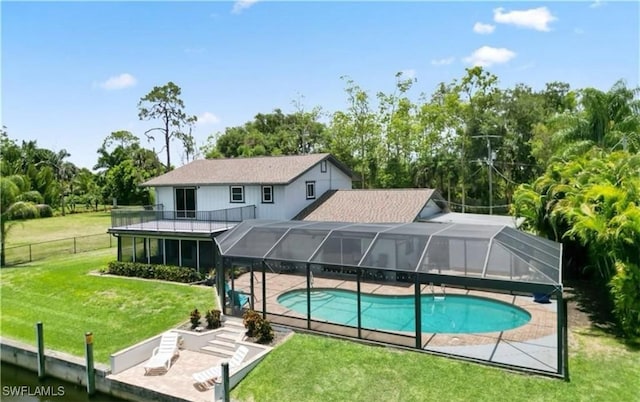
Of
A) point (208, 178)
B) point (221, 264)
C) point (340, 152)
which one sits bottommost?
point (221, 264)

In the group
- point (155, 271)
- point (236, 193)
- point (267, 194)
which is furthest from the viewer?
point (236, 193)

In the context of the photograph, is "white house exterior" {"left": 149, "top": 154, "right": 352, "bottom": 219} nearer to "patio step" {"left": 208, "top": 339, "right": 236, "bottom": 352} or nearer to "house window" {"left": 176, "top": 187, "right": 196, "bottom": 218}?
"house window" {"left": 176, "top": 187, "right": 196, "bottom": 218}

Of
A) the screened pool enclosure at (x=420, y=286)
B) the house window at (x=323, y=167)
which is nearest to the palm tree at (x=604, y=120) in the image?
the screened pool enclosure at (x=420, y=286)

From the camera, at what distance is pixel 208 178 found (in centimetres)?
2422

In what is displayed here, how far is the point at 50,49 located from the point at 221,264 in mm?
11042

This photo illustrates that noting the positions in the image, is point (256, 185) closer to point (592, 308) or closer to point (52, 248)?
point (52, 248)

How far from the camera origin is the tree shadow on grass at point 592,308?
39.0 ft

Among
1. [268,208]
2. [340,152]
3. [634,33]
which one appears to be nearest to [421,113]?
[340,152]

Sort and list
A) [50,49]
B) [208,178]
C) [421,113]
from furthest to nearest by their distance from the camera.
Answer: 1. [421,113]
2. [208,178]
3. [50,49]

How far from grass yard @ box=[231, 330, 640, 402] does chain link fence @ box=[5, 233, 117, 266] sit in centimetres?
1886

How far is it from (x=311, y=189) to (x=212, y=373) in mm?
14705

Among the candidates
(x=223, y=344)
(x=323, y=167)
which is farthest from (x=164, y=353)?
(x=323, y=167)

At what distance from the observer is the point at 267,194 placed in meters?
22.4

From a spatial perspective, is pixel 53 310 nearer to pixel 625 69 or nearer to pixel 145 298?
pixel 145 298
